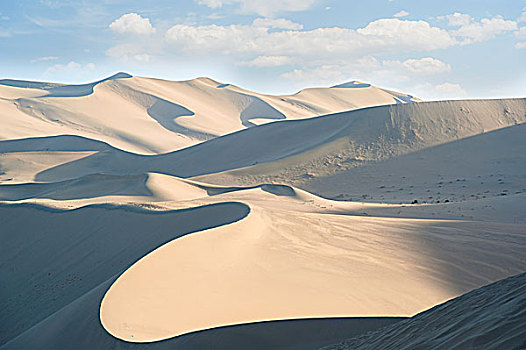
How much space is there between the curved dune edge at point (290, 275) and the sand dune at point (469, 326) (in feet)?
4.07

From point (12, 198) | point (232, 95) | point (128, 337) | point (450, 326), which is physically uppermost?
point (232, 95)

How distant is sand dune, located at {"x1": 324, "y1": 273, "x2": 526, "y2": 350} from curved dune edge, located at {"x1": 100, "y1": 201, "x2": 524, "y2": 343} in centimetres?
124

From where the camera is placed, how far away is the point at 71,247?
43.1ft

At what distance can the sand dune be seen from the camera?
337cm

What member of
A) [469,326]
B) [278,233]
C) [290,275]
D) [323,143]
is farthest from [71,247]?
[323,143]

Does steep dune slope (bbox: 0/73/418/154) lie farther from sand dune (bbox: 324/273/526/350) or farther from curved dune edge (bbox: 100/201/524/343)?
sand dune (bbox: 324/273/526/350)

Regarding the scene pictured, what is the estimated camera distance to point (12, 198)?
2591 centimetres

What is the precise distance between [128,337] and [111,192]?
19.3m

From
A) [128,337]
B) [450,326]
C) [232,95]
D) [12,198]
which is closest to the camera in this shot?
[450,326]

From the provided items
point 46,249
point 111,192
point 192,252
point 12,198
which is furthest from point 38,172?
point 192,252

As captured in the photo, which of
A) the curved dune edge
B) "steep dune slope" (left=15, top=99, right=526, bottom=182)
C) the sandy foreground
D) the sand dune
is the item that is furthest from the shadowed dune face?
"steep dune slope" (left=15, top=99, right=526, bottom=182)

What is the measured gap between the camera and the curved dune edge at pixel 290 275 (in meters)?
6.20

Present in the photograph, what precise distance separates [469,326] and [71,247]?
11449 mm

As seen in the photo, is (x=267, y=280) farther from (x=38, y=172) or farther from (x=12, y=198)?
(x=38, y=172)
